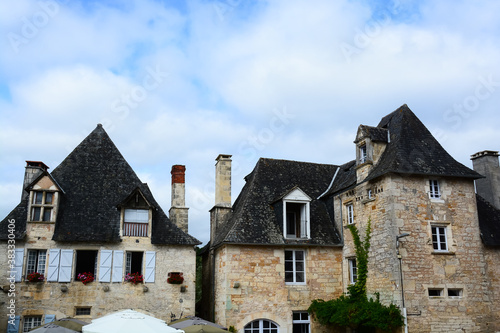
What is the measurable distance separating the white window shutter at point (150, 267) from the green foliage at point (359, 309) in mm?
6118

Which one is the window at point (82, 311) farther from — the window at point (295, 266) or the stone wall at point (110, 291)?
the window at point (295, 266)

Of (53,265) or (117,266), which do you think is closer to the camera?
(53,265)

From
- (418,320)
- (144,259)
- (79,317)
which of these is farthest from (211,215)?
(418,320)

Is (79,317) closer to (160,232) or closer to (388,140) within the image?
(160,232)

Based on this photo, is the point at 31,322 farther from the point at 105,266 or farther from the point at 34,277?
the point at 105,266

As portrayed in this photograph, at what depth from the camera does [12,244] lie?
1641 cm

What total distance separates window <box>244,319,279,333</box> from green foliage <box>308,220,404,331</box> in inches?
59.5

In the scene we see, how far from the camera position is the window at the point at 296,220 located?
1880 centimetres

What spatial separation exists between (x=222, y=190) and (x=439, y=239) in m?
9.14

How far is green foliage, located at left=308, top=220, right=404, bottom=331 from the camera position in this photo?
1512cm

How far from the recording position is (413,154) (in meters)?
17.2

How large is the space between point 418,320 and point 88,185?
43.4 feet

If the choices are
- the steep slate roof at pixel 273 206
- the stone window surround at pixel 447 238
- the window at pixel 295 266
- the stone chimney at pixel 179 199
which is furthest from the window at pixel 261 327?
the stone window surround at pixel 447 238

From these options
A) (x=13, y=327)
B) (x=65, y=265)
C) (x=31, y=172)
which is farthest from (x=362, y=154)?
(x=13, y=327)
